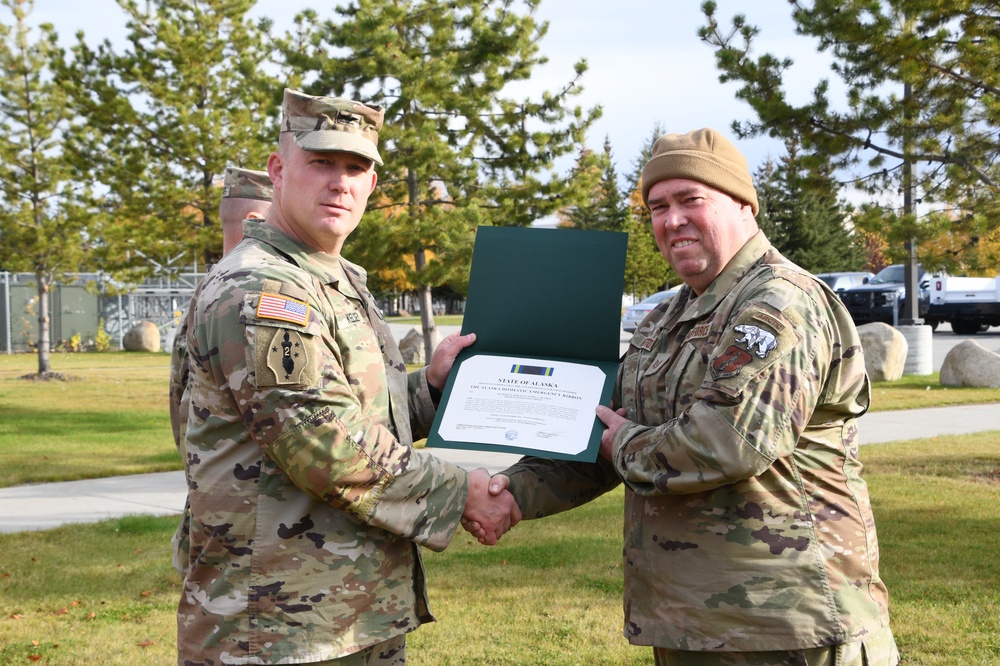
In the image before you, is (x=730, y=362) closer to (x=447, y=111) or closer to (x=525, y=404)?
(x=525, y=404)

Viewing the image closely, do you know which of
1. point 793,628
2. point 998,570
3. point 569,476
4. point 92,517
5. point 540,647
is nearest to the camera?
point 793,628

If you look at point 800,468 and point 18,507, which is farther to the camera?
point 18,507

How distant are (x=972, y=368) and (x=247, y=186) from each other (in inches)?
569

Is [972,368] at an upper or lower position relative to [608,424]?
lower

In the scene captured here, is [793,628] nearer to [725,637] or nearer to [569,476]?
[725,637]

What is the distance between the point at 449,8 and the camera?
13039 millimetres

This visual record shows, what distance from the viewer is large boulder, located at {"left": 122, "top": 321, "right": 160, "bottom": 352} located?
1166 inches

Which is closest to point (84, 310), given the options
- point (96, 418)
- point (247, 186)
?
point (96, 418)

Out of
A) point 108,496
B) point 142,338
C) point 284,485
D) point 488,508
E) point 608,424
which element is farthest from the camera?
point 142,338

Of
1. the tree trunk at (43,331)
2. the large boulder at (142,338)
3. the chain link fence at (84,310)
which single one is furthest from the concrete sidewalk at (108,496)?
the large boulder at (142,338)

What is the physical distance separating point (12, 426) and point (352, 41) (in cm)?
665

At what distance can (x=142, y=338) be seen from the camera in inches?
1167

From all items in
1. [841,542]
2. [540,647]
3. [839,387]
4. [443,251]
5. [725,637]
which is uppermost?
[443,251]

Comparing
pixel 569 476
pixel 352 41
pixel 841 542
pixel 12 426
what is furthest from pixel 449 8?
pixel 841 542
